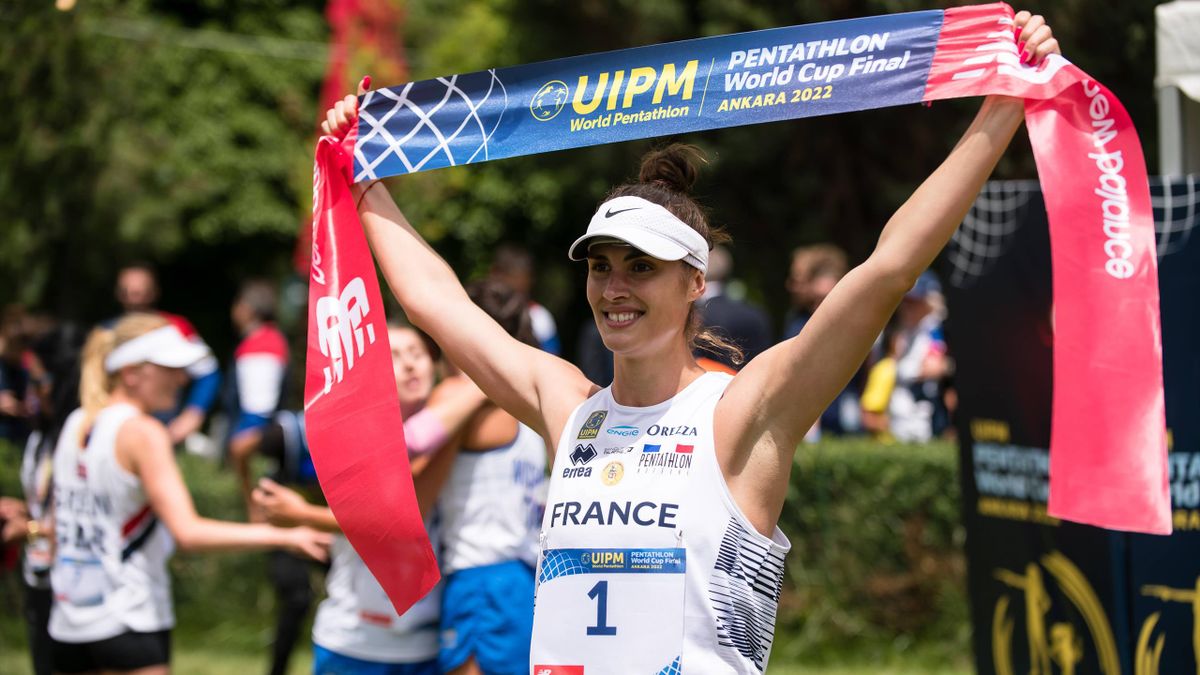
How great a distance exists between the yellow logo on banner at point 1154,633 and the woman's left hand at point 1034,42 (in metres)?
2.40

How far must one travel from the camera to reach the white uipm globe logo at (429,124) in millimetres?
4113

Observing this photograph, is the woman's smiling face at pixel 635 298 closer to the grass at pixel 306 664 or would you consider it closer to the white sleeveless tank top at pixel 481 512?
the white sleeveless tank top at pixel 481 512

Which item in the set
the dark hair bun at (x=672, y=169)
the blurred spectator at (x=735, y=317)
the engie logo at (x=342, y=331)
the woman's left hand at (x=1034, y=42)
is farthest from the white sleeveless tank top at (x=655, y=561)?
the blurred spectator at (x=735, y=317)

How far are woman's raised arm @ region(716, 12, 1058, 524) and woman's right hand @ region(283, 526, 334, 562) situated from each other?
2277 mm

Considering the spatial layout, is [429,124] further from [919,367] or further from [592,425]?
[919,367]

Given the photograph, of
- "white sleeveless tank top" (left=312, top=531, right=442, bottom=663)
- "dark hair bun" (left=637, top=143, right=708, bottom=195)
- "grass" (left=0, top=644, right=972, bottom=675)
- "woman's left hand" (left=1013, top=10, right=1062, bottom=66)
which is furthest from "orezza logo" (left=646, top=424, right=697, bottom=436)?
"grass" (left=0, top=644, right=972, bottom=675)

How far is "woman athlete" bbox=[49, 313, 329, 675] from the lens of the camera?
5.56 meters

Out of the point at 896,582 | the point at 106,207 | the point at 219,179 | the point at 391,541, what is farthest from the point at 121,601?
the point at 219,179

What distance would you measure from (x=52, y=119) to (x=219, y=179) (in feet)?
51.3

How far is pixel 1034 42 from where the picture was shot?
11.1ft

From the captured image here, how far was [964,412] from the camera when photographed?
6141 millimetres

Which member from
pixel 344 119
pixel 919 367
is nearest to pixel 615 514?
pixel 344 119

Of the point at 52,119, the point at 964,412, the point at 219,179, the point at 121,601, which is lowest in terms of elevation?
the point at 121,601

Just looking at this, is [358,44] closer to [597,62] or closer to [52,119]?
[52,119]
